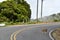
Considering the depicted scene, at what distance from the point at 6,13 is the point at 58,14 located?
27269 mm

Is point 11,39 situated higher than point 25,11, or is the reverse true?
point 25,11

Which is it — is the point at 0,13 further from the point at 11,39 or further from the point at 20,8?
the point at 11,39

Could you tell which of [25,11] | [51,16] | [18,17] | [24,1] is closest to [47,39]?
[18,17]

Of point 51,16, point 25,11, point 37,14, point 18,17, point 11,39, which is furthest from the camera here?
point 51,16

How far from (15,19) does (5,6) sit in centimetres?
408

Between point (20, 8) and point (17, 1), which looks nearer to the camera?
point (20, 8)

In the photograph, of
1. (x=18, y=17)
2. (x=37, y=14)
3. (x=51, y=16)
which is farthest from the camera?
(x=51, y=16)

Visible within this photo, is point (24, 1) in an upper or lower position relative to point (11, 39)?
upper

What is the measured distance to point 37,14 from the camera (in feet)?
219

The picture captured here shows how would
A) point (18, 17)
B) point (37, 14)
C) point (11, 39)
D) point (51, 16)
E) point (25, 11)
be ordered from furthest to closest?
point (51, 16) < point (37, 14) < point (25, 11) < point (18, 17) < point (11, 39)

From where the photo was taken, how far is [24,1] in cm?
6825

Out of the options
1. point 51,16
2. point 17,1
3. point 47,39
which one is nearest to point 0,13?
point 17,1

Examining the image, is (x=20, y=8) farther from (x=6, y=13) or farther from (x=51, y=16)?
(x=51, y=16)

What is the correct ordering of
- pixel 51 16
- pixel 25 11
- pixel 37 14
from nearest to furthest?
pixel 25 11 → pixel 37 14 → pixel 51 16
